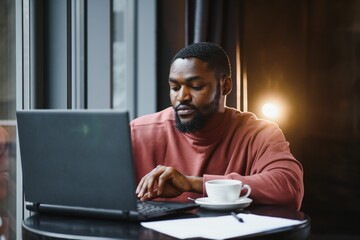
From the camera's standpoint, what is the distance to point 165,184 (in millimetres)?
1486

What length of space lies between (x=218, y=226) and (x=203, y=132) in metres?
0.75

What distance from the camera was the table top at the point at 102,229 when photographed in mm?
Answer: 1082

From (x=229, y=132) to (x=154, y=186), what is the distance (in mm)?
485

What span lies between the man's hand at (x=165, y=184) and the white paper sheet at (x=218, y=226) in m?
0.26

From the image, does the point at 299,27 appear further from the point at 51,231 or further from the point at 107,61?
the point at 51,231

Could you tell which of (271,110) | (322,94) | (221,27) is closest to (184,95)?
(221,27)

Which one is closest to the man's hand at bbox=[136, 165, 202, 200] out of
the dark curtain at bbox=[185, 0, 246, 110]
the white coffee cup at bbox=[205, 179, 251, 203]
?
the white coffee cup at bbox=[205, 179, 251, 203]

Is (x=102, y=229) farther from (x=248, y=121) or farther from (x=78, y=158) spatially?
(x=248, y=121)

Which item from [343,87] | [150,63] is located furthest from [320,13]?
[150,63]

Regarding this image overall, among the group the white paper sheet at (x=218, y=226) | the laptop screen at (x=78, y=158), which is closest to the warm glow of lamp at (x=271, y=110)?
the white paper sheet at (x=218, y=226)

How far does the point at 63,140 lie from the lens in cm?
117

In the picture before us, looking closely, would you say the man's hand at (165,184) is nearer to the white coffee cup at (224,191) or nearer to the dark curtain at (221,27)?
the white coffee cup at (224,191)

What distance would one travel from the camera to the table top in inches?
42.6

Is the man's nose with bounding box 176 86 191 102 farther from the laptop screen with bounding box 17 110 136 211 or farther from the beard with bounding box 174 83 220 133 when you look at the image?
the laptop screen with bounding box 17 110 136 211
